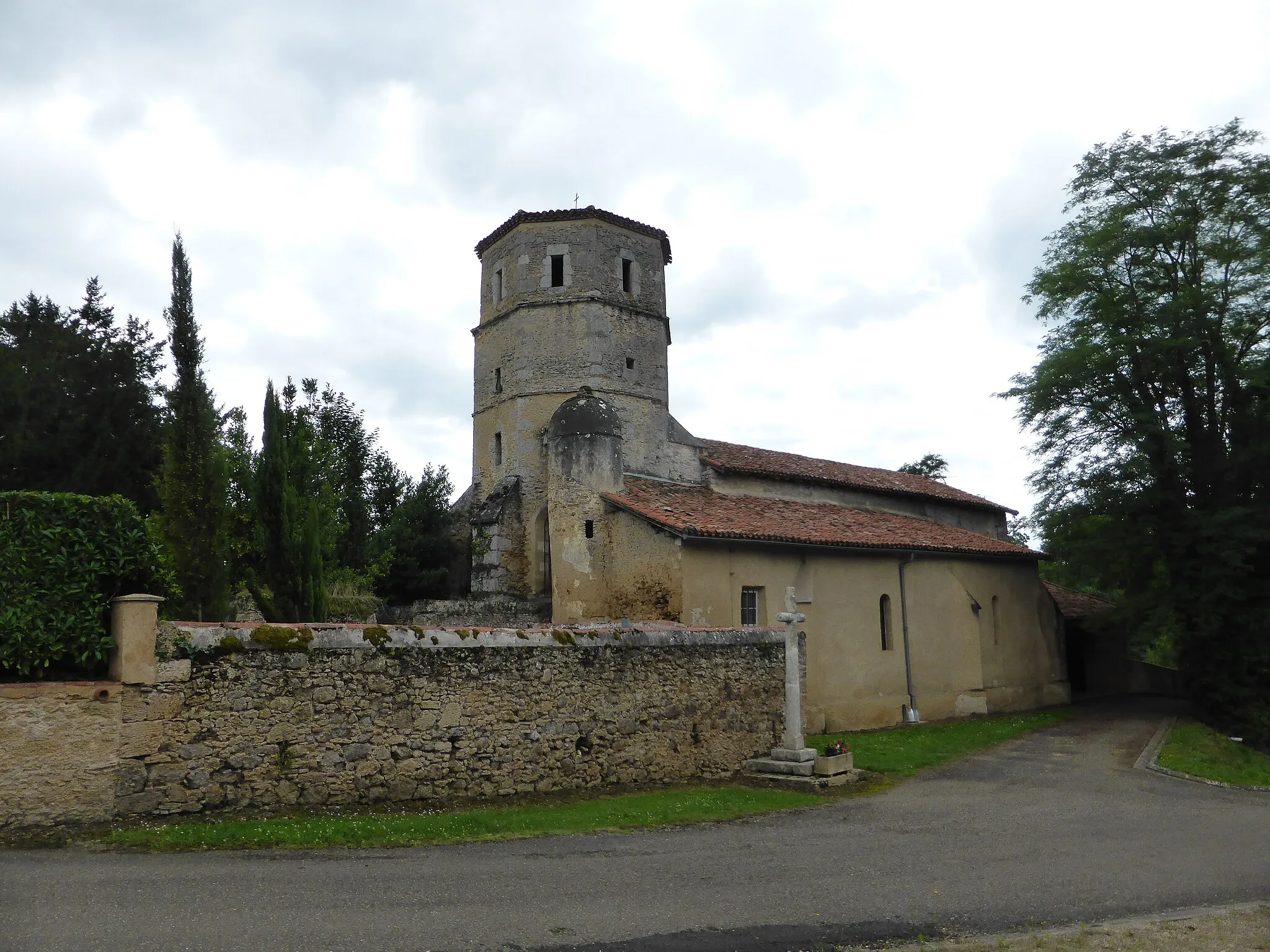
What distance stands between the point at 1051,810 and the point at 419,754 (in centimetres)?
973

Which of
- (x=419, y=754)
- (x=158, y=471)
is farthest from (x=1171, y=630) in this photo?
(x=158, y=471)

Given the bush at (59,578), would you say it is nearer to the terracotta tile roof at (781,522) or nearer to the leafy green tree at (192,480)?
the leafy green tree at (192,480)

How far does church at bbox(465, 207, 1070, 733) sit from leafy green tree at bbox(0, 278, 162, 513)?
11.5 m

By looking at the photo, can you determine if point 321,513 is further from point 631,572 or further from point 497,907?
point 497,907

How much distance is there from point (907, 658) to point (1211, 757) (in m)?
7.24

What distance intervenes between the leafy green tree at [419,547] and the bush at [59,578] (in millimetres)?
16006

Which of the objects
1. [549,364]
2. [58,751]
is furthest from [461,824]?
[549,364]

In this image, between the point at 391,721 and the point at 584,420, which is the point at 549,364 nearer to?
the point at 584,420

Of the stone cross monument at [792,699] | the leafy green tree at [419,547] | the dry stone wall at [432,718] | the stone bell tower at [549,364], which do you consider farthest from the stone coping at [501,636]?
the leafy green tree at [419,547]

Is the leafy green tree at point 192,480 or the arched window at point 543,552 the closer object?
the leafy green tree at point 192,480

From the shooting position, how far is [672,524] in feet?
67.0

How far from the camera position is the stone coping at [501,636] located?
10.5 metres

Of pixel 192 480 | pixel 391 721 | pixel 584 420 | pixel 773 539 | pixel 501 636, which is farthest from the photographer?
pixel 584 420

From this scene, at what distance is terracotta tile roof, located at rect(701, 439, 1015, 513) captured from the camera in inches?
1045
